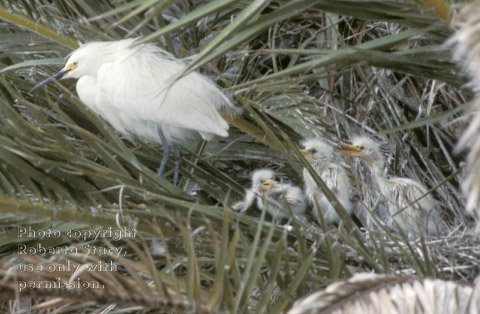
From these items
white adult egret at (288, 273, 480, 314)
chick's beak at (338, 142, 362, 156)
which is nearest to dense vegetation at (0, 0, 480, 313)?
chick's beak at (338, 142, 362, 156)

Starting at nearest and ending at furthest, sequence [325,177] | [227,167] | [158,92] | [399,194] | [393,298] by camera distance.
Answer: [393,298]
[158,92]
[399,194]
[325,177]
[227,167]

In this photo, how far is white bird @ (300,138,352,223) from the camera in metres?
2.18

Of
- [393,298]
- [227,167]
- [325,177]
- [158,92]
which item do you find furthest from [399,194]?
[393,298]

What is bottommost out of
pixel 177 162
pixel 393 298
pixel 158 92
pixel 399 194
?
pixel 393 298

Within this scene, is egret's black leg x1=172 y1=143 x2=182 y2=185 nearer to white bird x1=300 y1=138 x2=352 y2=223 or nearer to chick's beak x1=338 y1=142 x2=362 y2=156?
white bird x1=300 y1=138 x2=352 y2=223

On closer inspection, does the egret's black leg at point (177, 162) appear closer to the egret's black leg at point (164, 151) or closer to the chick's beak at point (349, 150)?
the egret's black leg at point (164, 151)

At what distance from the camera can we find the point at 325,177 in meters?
2.24

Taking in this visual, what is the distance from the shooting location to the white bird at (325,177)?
2182mm

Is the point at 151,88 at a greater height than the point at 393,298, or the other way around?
the point at 151,88

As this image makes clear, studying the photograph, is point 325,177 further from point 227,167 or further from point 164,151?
point 164,151

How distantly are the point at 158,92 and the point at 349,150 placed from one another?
27.0 inches

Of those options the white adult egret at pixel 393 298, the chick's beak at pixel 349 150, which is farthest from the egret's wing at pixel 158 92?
the white adult egret at pixel 393 298

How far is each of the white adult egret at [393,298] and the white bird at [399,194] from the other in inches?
42.3

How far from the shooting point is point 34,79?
7.50ft
